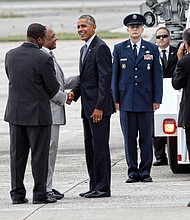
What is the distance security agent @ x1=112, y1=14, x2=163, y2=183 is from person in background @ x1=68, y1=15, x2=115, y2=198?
119cm

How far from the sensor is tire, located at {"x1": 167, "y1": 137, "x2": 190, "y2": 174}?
1196cm

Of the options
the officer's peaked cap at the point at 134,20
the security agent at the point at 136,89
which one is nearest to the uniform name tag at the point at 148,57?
the security agent at the point at 136,89

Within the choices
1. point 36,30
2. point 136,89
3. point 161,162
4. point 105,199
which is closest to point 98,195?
point 105,199

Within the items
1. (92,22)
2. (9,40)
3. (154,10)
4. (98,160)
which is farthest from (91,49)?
(9,40)

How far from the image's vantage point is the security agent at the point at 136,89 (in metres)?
11.5

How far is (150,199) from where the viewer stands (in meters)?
10.0

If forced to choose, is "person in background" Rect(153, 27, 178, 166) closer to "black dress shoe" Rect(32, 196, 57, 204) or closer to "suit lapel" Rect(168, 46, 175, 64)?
"suit lapel" Rect(168, 46, 175, 64)

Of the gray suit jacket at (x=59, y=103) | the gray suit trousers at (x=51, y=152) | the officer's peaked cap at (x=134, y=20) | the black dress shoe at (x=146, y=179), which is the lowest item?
the black dress shoe at (x=146, y=179)

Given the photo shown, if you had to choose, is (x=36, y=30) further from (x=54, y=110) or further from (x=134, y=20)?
(x=134, y=20)

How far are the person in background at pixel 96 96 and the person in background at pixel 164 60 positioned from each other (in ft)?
9.23

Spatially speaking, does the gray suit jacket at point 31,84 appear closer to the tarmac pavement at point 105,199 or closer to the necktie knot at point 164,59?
the tarmac pavement at point 105,199

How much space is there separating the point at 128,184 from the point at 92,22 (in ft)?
7.01

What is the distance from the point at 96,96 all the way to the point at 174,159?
7.18 feet

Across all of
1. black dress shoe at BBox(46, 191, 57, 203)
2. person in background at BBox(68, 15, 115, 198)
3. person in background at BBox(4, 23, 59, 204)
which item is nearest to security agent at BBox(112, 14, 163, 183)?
person in background at BBox(68, 15, 115, 198)
